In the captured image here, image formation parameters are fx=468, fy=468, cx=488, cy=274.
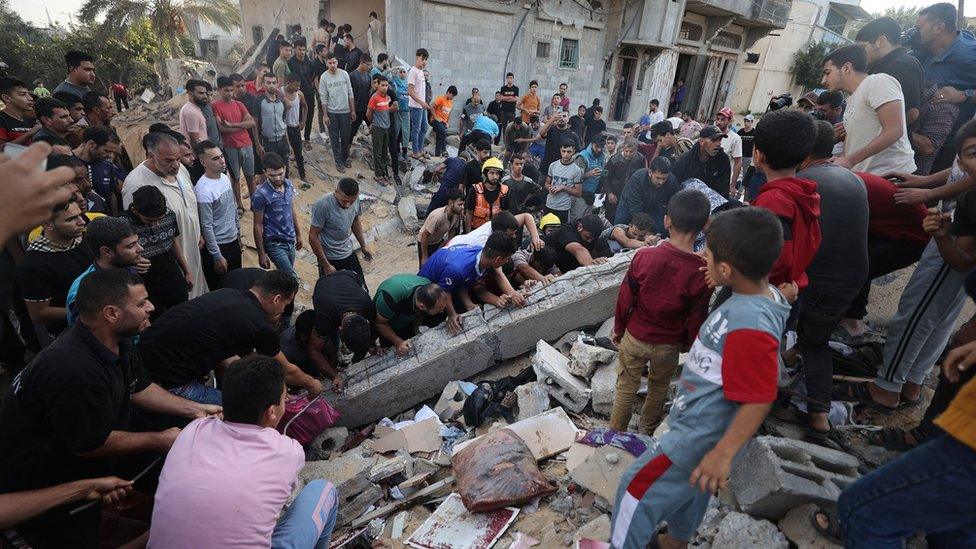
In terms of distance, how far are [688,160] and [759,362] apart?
470cm

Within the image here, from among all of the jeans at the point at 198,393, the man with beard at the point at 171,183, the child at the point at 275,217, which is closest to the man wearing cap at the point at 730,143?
the child at the point at 275,217

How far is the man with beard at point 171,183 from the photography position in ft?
13.5

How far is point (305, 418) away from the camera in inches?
146

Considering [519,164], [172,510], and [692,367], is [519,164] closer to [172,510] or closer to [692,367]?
[692,367]

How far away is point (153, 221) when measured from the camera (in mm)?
3807

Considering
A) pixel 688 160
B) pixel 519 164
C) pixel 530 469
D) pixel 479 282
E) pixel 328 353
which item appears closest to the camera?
pixel 530 469

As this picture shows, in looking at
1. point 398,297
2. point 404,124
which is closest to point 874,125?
point 398,297

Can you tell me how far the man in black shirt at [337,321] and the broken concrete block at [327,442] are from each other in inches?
13.8

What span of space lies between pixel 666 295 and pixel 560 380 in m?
1.41

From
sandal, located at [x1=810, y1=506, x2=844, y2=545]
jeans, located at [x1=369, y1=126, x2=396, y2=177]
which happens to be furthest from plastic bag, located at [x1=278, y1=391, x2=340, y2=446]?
jeans, located at [x1=369, y1=126, x2=396, y2=177]

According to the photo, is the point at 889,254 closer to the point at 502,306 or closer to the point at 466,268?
the point at 502,306

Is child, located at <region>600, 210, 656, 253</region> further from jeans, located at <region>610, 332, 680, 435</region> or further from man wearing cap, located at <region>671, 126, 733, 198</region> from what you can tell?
jeans, located at <region>610, 332, 680, 435</region>

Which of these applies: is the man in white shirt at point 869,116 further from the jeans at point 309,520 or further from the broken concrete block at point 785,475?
the jeans at point 309,520

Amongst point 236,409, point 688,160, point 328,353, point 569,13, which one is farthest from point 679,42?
point 236,409
